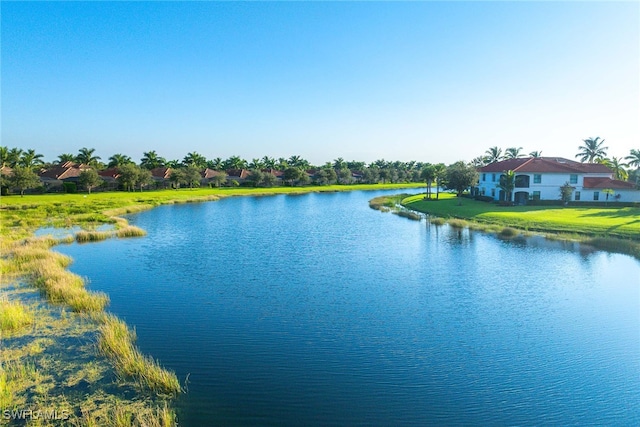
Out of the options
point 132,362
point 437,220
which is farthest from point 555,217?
point 132,362

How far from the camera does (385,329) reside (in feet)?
58.5

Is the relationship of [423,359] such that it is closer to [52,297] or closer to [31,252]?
[52,297]

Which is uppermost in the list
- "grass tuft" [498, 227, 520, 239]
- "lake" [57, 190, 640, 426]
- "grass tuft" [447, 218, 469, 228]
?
"grass tuft" [447, 218, 469, 228]

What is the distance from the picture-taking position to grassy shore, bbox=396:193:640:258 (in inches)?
1455

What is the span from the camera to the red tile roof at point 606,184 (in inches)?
2428

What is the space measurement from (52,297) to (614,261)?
36862mm

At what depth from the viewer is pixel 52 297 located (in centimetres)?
2080

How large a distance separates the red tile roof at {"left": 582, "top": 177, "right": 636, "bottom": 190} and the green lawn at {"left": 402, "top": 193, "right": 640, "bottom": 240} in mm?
7024

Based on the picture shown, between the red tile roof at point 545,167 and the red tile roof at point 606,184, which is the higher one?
the red tile roof at point 545,167

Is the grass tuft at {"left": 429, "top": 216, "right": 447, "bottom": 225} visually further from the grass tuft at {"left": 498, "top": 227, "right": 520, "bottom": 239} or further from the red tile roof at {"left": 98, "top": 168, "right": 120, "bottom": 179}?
the red tile roof at {"left": 98, "top": 168, "right": 120, "bottom": 179}

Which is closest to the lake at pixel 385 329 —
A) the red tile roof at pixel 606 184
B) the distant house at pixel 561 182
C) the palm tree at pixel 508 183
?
the palm tree at pixel 508 183

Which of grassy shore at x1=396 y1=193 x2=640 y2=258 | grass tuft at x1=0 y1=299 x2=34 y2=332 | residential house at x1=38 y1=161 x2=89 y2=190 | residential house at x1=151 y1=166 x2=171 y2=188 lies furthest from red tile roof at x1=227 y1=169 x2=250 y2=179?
grass tuft at x1=0 y1=299 x2=34 y2=332

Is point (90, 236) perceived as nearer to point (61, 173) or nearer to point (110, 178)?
point (61, 173)

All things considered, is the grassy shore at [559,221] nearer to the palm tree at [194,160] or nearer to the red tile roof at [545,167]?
the red tile roof at [545,167]
